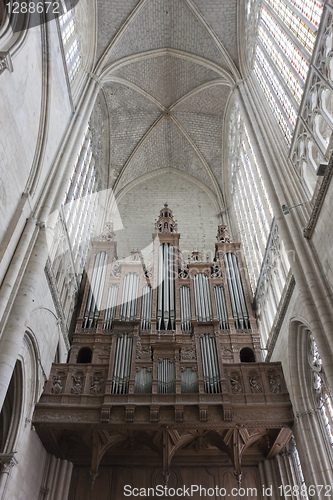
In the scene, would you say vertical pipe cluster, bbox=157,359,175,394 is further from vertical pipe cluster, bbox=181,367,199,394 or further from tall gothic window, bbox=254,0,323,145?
tall gothic window, bbox=254,0,323,145

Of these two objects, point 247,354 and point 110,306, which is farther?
point 110,306

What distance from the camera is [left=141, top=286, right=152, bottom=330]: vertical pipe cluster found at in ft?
43.2

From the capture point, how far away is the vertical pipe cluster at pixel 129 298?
13398mm

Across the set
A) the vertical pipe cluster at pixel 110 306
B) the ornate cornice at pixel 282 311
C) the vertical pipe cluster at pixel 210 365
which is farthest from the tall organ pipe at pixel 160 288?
the ornate cornice at pixel 282 311

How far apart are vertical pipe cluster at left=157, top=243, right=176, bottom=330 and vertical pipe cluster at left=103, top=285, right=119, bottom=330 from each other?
1.54 meters

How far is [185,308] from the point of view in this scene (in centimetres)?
1378


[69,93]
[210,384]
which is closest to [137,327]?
[210,384]

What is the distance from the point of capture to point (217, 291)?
14.3 m

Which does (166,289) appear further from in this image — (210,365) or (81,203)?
(81,203)

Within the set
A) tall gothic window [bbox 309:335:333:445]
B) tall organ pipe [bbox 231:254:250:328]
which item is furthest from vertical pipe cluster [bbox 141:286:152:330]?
tall gothic window [bbox 309:335:333:445]

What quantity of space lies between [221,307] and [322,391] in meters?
5.32

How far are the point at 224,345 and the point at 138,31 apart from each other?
1436 centimetres

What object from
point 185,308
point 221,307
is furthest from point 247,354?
point 185,308

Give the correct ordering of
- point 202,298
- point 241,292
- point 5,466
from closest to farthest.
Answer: point 5,466 → point 202,298 → point 241,292
